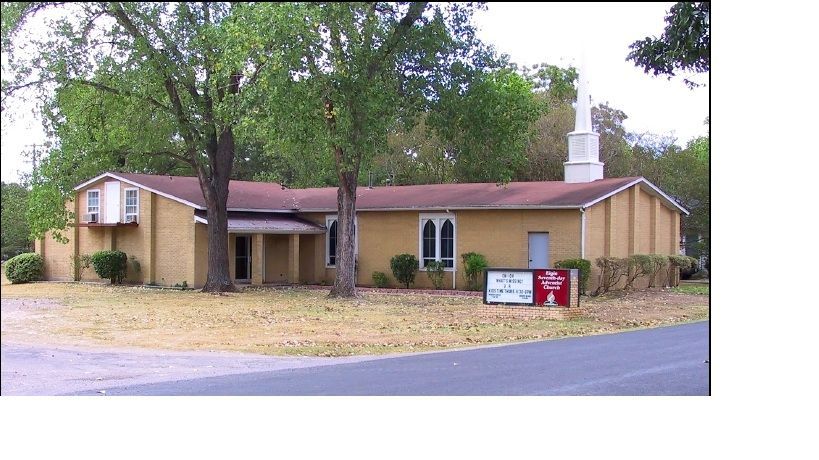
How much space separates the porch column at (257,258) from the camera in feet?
61.5

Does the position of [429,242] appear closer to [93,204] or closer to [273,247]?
[273,247]

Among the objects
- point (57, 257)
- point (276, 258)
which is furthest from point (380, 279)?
point (57, 257)

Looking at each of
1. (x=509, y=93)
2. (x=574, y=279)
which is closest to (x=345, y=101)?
(x=509, y=93)

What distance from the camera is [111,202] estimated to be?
12984mm

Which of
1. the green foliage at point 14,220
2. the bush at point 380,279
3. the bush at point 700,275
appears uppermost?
the green foliage at point 14,220

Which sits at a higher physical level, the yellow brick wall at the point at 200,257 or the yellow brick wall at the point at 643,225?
the yellow brick wall at the point at 643,225

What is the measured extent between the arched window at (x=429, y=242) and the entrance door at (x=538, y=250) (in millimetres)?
1610

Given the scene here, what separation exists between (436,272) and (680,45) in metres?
6.23

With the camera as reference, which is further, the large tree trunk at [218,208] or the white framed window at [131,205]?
the large tree trunk at [218,208]

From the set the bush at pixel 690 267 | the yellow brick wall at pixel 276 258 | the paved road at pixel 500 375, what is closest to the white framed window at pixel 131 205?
the yellow brick wall at pixel 276 258

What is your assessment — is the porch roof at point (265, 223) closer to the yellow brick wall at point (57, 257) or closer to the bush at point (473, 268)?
the bush at point (473, 268)

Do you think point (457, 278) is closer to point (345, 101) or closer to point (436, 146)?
point (436, 146)

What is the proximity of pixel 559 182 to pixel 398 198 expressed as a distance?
296cm

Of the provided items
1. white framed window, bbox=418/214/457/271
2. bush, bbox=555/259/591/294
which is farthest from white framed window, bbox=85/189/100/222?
bush, bbox=555/259/591/294
